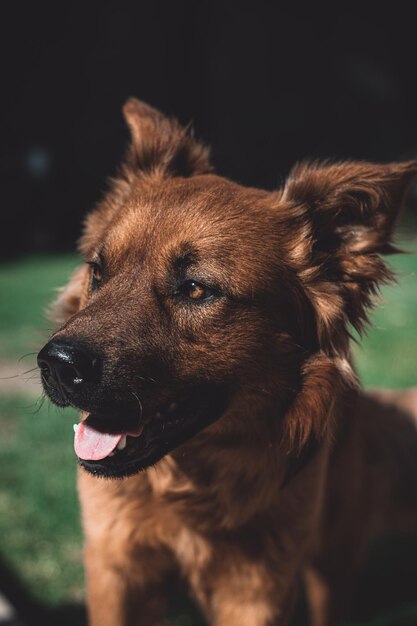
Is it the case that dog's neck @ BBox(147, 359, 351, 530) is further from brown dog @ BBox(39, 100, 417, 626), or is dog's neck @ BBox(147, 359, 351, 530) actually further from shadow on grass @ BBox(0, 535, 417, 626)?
shadow on grass @ BBox(0, 535, 417, 626)

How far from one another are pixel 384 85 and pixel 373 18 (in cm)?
216

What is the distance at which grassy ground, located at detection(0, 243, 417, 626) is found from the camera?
403cm

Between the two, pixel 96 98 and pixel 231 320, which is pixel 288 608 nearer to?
pixel 231 320

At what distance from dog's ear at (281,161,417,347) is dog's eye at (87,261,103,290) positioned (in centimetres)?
80

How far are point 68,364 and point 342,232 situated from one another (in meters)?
1.35

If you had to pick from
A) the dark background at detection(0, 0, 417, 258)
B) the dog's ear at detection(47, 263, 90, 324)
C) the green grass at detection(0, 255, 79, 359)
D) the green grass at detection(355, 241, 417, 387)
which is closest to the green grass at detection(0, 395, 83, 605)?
the dog's ear at detection(47, 263, 90, 324)

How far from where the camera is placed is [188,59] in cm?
2164

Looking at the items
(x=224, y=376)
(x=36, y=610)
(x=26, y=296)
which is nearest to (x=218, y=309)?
(x=224, y=376)

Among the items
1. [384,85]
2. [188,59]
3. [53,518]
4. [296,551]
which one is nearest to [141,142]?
[296,551]

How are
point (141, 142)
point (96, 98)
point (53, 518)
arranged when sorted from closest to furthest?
point (141, 142), point (53, 518), point (96, 98)

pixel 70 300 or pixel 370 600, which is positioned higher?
pixel 70 300

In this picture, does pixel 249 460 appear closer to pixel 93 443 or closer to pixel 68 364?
pixel 93 443

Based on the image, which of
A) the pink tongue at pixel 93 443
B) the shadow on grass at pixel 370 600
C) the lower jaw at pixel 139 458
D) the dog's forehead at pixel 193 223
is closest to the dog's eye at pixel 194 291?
the dog's forehead at pixel 193 223

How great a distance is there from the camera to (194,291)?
2.93m
